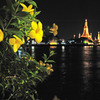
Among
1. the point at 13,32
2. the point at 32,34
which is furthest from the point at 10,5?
the point at 32,34

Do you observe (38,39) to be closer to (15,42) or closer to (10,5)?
(15,42)

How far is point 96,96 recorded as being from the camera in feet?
23.9

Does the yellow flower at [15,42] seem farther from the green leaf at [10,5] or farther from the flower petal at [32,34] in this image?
the green leaf at [10,5]

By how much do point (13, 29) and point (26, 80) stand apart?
829mm

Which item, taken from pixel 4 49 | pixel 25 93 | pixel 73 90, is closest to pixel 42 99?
pixel 73 90

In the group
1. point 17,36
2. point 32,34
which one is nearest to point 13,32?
point 17,36

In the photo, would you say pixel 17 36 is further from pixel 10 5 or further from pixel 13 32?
pixel 10 5

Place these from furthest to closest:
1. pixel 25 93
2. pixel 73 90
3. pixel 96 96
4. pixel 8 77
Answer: pixel 73 90 → pixel 96 96 → pixel 25 93 → pixel 8 77

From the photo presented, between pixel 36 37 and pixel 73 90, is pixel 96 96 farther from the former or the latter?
pixel 36 37

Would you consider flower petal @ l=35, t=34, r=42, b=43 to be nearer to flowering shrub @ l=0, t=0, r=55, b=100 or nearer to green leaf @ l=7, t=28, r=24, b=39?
flowering shrub @ l=0, t=0, r=55, b=100

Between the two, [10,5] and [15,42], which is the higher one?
[10,5]

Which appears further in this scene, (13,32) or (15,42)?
(15,42)

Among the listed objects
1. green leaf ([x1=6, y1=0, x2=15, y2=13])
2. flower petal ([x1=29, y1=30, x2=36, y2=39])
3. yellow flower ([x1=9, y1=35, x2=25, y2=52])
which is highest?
green leaf ([x1=6, y1=0, x2=15, y2=13])

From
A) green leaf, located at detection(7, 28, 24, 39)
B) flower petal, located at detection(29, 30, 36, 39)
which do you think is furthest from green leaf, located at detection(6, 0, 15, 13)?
flower petal, located at detection(29, 30, 36, 39)
